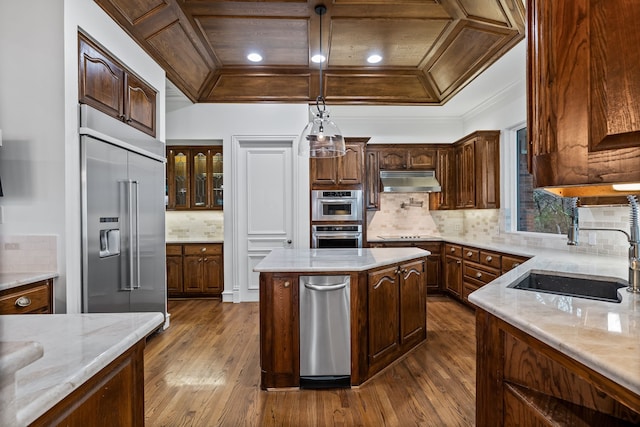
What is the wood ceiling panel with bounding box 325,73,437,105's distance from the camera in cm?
472

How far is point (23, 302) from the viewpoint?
6.63ft

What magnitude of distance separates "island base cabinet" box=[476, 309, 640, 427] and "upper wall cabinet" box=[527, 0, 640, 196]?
517 millimetres

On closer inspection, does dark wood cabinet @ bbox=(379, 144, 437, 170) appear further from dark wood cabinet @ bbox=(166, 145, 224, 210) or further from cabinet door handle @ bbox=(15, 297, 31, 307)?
cabinet door handle @ bbox=(15, 297, 31, 307)

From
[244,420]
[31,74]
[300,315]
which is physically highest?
[31,74]

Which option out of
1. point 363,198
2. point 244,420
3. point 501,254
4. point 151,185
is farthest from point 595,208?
point 151,185

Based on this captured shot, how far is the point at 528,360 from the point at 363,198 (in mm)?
3983

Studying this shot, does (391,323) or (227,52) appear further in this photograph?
(227,52)

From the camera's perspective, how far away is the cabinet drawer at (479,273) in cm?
382

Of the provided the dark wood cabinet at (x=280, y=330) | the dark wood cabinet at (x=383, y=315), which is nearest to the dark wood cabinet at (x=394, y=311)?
the dark wood cabinet at (x=383, y=315)

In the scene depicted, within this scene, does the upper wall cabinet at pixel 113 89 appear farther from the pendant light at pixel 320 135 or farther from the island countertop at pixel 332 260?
the island countertop at pixel 332 260

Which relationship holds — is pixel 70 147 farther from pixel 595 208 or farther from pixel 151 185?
pixel 595 208

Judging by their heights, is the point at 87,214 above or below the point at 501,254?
above

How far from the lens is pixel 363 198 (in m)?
5.10

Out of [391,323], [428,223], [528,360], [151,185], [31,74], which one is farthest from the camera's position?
[428,223]
